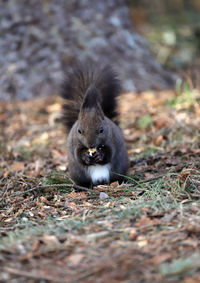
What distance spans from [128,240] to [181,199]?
73cm

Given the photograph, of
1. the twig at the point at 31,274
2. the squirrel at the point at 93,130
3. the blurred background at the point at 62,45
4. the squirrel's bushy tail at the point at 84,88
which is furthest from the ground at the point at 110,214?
the blurred background at the point at 62,45

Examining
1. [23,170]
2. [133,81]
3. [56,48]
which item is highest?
[56,48]

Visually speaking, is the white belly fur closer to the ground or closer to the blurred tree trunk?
the ground

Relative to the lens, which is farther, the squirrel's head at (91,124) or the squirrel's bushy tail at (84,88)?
the squirrel's bushy tail at (84,88)

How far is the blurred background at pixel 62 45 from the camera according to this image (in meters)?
7.17

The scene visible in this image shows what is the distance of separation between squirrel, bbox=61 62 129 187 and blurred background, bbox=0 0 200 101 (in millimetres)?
2748

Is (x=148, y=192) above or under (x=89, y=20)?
under

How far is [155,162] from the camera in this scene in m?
4.44

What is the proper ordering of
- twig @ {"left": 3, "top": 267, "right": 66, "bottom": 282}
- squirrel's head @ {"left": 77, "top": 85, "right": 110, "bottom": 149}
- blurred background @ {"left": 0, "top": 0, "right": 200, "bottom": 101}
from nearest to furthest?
twig @ {"left": 3, "top": 267, "right": 66, "bottom": 282} < squirrel's head @ {"left": 77, "top": 85, "right": 110, "bottom": 149} < blurred background @ {"left": 0, "top": 0, "right": 200, "bottom": 101}

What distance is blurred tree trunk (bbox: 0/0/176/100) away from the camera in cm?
717

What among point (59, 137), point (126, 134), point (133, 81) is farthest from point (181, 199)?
point (133, 81)

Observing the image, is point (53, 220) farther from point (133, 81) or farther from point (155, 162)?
point (133, 81)

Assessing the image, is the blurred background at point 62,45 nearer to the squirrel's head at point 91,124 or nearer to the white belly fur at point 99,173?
the white belly fur at point 99,173

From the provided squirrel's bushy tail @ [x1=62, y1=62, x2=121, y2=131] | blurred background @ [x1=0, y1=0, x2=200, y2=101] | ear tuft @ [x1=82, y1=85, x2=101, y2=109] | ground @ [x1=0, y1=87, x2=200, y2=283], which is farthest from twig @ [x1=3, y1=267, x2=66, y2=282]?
blurred background @ [x1=0, y1=0, x2=200, y2=101]
